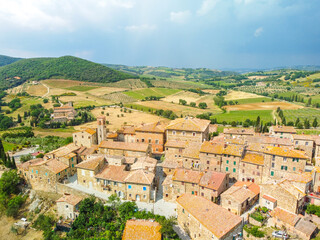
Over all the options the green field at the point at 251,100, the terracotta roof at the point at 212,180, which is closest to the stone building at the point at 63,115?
the terracotta roof at the point at 212,180

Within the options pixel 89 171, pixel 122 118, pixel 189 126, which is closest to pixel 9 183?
pixel 89 171

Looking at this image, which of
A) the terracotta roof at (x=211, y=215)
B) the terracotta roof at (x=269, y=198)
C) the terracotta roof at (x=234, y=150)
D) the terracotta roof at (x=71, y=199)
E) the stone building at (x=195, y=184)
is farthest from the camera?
the terracotta roof at (x=234, y=150)

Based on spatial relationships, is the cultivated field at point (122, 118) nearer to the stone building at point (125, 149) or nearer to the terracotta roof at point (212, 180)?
the stone building at point (125, 149)

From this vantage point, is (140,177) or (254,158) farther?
(254,158)

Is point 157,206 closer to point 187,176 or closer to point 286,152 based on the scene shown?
point 187,176

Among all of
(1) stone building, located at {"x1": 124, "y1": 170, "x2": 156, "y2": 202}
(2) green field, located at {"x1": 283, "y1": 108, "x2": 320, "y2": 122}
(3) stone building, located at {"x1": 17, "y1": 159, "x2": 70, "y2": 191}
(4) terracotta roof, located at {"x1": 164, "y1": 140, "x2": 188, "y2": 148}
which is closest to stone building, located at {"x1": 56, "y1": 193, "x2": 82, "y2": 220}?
(3) stone building, located at {"x1": 17, "y1": 159, "x2": 70, "y2": 191}

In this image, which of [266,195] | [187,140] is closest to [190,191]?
[266,195]
